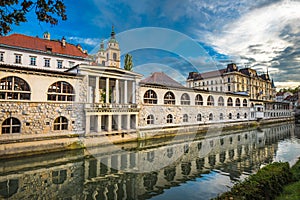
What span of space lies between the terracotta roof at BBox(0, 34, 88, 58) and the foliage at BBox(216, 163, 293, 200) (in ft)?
104

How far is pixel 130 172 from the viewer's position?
504 inches

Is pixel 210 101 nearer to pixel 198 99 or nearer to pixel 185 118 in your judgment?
pixel 198 99

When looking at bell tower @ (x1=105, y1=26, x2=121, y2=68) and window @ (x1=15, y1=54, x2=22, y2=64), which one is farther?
bell tower @ (x1=105, y1=26, x2=121, y2=68)

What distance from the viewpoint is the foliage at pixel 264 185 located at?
5.92 m

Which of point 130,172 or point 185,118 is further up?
point 185,118

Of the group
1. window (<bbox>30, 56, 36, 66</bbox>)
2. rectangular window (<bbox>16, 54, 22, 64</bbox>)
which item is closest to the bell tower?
window (<bbox>30, 56, 36, 66</bbox>)

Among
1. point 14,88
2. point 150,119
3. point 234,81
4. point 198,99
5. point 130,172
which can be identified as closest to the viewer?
point 130,172

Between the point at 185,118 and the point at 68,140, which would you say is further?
the point at 185,118

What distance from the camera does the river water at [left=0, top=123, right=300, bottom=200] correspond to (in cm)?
976

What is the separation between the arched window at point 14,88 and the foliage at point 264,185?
687 inches

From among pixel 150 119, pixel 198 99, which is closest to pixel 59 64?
pixel 150 119

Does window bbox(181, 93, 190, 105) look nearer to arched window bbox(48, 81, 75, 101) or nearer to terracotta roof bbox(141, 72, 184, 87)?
terracotta roof bbox(141, 72, 184, 87)

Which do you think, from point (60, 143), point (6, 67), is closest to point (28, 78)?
point (6, 67)

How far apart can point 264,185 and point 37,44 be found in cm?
3346
